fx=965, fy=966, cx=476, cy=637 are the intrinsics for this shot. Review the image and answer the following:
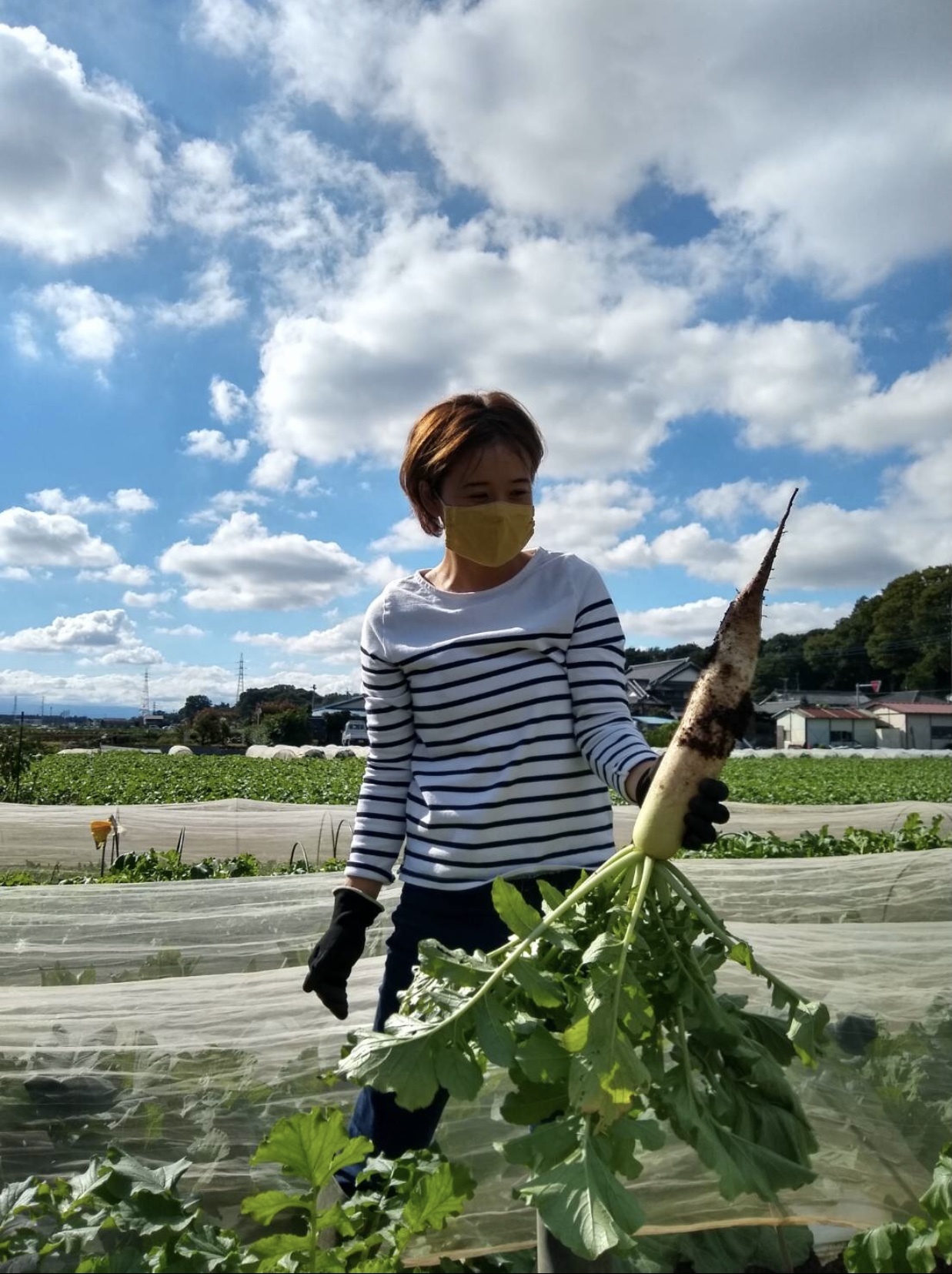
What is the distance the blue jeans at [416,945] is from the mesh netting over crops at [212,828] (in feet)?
18.7

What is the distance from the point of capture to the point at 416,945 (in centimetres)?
152

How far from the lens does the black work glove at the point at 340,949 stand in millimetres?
1554

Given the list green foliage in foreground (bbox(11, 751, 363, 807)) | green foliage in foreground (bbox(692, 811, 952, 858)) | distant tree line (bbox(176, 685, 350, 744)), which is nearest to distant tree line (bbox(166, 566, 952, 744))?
distant tree line (bbox(176, 685, 350, 744))

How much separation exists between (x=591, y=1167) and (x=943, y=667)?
5871 centimetres

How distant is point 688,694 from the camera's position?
47.9 inches

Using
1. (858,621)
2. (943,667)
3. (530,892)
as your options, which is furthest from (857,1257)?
(858,621)

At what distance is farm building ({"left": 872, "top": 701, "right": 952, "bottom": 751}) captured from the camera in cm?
5112

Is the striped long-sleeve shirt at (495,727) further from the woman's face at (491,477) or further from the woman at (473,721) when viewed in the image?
the woman's face at (491,477)

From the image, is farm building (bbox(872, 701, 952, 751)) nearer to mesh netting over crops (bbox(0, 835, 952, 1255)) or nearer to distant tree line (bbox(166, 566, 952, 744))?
distant tree line (bbox(166, 566, 952, 744))

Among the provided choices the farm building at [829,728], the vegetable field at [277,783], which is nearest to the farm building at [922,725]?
the farm building at [829,728]

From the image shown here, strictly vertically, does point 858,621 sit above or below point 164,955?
above

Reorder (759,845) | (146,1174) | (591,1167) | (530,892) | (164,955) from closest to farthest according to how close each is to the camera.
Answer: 1. (591,1167)
2. (146,1174)
3. (530,892)
4. (164,955)
5. (759,845)

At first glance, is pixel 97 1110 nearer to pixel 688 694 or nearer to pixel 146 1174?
pixel 146 1174

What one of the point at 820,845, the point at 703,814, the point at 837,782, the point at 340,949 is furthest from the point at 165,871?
the point at 837,782
